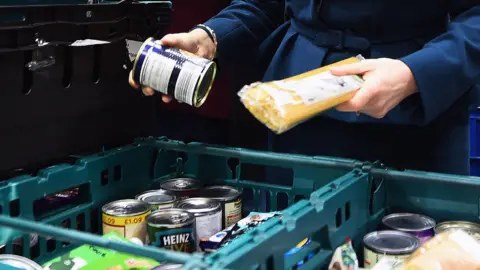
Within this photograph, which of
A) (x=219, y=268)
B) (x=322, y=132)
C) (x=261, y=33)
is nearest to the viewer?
(x=219, y=268)

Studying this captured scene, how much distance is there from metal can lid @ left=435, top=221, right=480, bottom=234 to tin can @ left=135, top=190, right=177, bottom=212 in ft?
1.70

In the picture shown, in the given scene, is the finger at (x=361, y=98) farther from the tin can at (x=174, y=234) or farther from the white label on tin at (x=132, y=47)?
the white label on tin at (x=132, y=47)

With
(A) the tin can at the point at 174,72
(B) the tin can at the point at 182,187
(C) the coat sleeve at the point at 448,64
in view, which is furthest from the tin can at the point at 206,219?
(C) the coat sleeve at the point at 448,64

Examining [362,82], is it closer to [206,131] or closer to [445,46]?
[445,46]

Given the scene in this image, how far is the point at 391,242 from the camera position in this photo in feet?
3.68

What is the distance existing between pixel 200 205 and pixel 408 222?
399 millimetres

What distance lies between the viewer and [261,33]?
5.29 feet

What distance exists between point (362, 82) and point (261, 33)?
0.53 m

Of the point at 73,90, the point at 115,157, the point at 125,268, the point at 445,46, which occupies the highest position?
the point at 445,46

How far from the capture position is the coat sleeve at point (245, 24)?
151 centimetres

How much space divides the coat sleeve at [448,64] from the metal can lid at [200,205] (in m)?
0.43

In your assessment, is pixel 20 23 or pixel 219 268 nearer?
pixel 219 268

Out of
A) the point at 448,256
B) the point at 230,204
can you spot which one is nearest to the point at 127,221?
the point at 230,204

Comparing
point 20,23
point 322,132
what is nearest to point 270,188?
point 322,132
